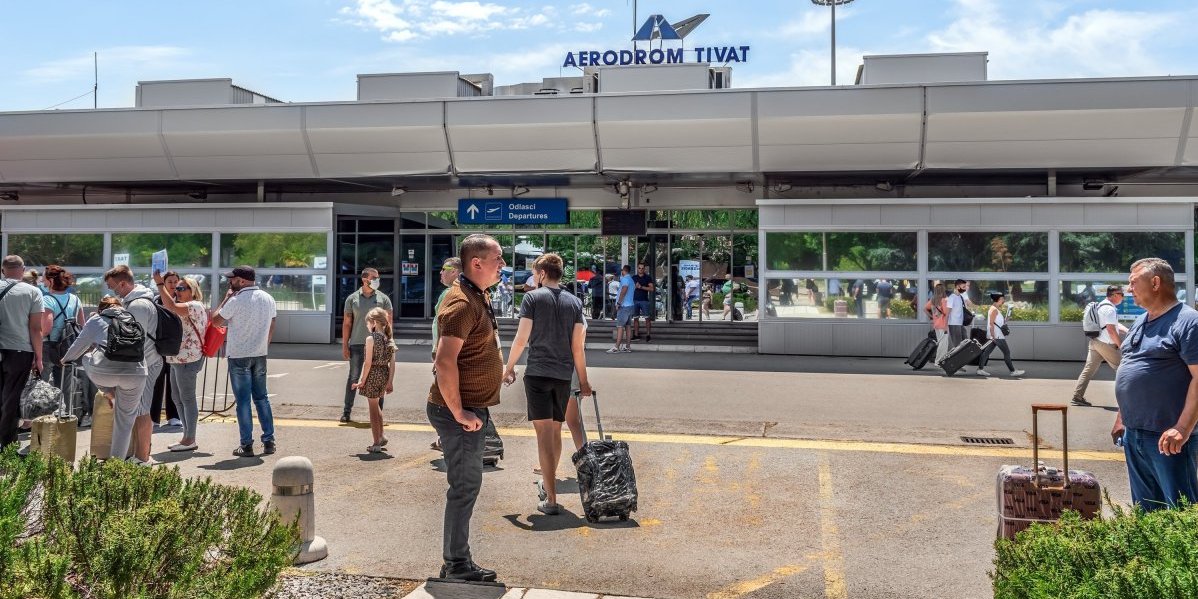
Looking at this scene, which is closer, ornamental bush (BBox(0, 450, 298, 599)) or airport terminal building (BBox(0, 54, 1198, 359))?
ornamental bush (BBox(0, 450, 298, 599))

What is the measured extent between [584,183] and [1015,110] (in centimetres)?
944

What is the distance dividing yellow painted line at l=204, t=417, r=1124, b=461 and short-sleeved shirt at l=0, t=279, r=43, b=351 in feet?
8.97

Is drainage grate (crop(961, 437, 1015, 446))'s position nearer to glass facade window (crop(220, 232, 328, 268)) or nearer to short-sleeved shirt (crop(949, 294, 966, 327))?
short-sleeved shirt (crop(949, 294, 966, 327))

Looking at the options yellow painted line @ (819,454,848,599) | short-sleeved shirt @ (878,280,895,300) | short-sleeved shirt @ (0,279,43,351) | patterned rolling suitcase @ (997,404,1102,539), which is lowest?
yellow painted line @ (819,454,848,599)

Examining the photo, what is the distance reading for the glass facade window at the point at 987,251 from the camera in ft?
57.4

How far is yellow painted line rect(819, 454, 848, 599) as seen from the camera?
466 centimetres

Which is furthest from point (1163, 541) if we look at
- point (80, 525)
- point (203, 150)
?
point (203, 150)

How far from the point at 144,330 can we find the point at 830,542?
214 inches

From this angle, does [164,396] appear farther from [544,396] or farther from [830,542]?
[830,542]

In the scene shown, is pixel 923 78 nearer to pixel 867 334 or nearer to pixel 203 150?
pixel 867 334

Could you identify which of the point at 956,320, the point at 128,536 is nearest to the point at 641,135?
the point at 956,320

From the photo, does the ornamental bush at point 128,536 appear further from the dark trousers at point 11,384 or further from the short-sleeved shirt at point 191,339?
the short-sleeved shirt at point 191,339

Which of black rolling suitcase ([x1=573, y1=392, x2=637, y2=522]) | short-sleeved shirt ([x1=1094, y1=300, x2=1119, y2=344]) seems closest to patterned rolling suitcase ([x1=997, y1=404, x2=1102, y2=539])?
black rolling suitcase ([x1=573, y1=392, x2=637, y2=522])

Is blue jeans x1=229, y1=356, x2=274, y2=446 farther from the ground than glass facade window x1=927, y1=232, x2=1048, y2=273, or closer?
closer
